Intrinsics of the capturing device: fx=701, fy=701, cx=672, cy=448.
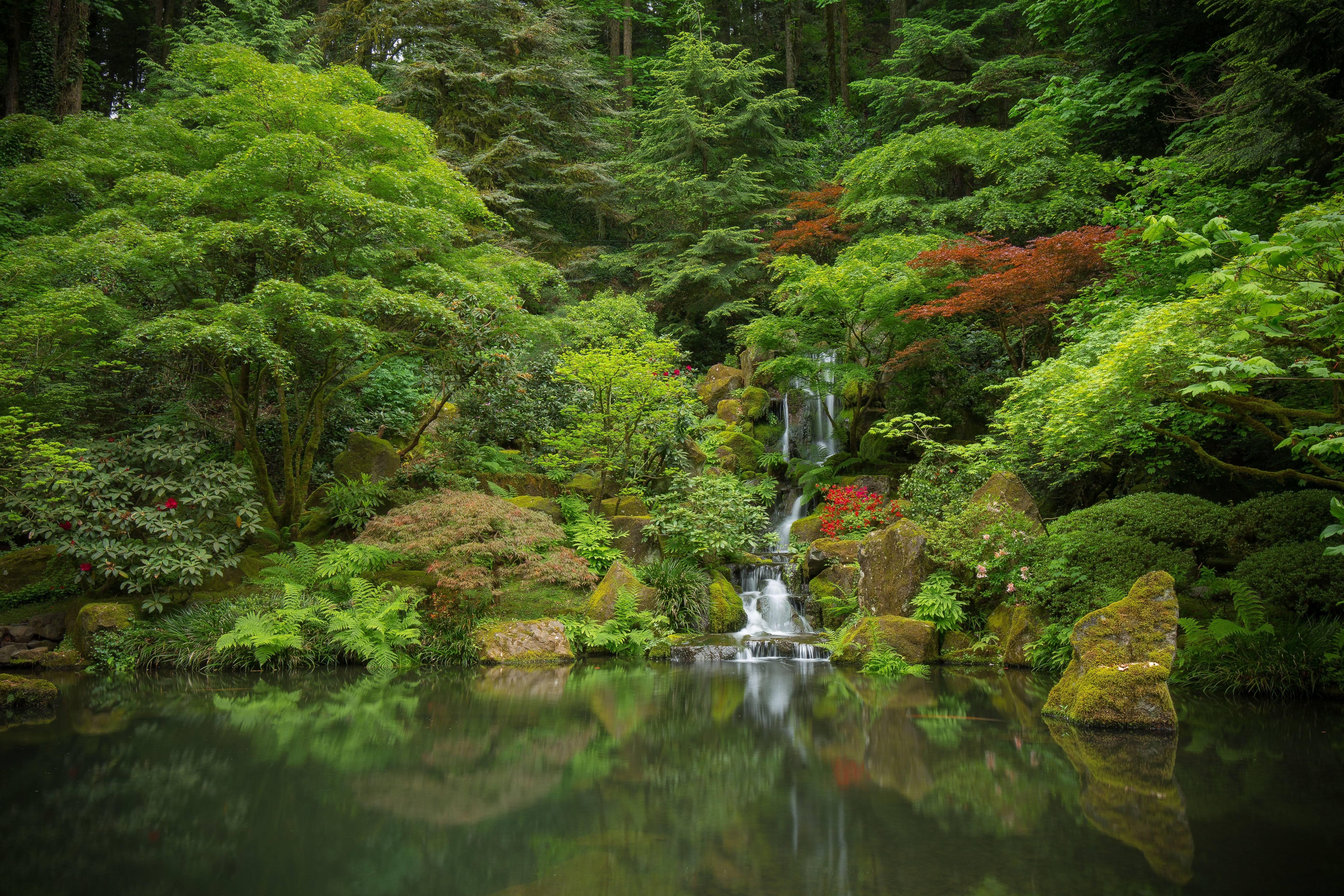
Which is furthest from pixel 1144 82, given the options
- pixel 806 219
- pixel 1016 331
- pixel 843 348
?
pixel 806 219

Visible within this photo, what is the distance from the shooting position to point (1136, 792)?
163 inches

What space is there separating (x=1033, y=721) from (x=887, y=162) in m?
13.6

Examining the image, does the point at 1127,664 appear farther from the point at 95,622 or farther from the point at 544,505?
the point at 95,622

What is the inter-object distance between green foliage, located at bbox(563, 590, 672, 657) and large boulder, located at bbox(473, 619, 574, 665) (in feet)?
0.55

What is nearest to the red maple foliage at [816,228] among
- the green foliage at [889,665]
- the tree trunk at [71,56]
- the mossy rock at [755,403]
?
the mossy rock at [755,403]

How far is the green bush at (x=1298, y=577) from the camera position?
657 centimetres

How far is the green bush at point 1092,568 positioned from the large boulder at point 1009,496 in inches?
31.1

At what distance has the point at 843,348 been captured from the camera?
1427 centimetres

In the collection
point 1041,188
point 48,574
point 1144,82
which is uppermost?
point 1144,82

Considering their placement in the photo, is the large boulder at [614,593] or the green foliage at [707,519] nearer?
the large boulder at [614,593]

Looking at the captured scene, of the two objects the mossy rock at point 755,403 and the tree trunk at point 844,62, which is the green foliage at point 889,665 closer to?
the mossy rock at point 755,403

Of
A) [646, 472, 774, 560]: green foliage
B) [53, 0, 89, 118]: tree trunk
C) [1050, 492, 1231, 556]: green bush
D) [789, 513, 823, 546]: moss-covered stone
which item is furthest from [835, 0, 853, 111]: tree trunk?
[53, 0, 89, 118]: tree trunk

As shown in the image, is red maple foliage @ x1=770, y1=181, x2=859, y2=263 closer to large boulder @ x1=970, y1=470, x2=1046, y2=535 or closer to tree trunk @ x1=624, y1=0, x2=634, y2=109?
tree trunk @ x1=624, y1=0, x2=634, y2=109

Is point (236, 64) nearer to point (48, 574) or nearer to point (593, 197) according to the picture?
point (48, 574)
